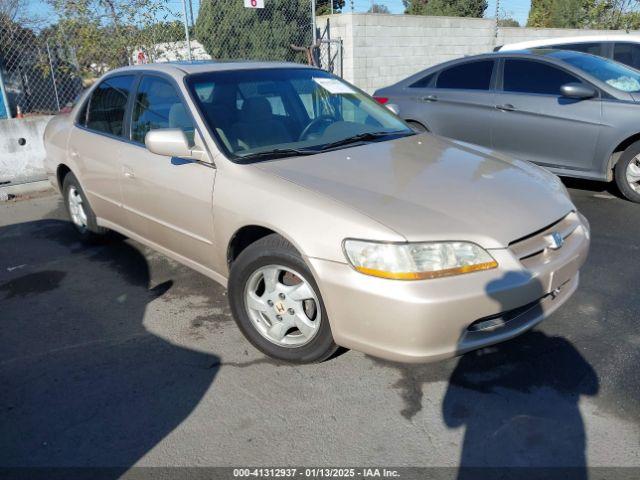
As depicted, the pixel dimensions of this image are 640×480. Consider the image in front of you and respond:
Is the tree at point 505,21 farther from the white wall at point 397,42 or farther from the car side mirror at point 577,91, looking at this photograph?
the car side mirror at point 577,91

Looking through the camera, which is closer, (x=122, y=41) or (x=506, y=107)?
(x=506, y=107)

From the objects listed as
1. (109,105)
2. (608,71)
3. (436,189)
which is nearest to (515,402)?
(436,189)

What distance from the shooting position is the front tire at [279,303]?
9.22 ft

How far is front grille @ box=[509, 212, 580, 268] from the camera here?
8.65 ft

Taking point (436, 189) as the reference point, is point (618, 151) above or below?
below

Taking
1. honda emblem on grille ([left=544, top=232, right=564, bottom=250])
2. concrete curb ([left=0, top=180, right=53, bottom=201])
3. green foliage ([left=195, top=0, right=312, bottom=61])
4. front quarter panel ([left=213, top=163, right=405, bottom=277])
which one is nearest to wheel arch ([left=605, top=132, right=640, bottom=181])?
honda emblem on grille ([left=544, top=232, right=564, bottom=250])

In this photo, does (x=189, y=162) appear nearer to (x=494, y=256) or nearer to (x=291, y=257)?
(x=291, y=257)

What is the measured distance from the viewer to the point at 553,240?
9.15 ft

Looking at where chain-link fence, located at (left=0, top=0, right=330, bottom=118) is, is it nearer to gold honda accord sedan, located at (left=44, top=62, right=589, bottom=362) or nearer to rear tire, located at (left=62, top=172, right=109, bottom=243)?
rear tire, located at (left=62, top=172, right=109, bottom=243)

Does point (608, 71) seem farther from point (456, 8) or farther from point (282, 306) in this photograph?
point (456, 8)

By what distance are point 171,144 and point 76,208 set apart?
241 centimetres

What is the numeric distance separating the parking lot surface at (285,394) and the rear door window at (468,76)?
129 inches

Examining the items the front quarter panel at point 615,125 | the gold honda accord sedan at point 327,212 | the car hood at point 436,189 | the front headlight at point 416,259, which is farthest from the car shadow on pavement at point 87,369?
the front quarter panel at point 615,125

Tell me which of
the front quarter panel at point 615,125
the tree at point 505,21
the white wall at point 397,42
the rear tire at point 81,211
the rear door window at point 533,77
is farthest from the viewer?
the tree at point 505,21
